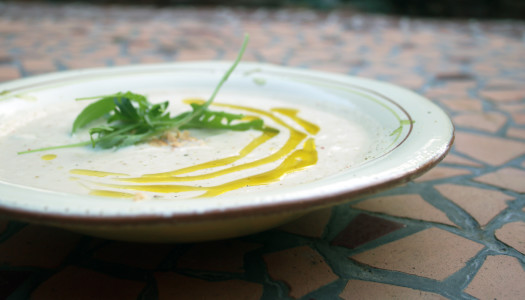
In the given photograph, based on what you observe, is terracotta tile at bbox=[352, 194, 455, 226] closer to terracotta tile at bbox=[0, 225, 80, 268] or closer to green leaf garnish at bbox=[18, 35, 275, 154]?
green leaf garnish at bbox=[18, 35, 275, 154]

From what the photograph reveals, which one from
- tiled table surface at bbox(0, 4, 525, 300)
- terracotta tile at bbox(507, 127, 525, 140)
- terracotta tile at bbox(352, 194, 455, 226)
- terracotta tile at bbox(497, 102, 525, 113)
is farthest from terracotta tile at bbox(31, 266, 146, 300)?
terracotta tile at bbox(497, 102, 525, 113)

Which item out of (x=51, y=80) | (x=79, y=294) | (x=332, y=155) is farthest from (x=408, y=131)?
(x=51, y=80)

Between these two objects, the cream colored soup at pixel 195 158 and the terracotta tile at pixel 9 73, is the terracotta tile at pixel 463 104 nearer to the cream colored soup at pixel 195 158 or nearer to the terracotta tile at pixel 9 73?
the cream colored soup at pixel 195 158

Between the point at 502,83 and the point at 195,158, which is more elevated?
the point at 195,158

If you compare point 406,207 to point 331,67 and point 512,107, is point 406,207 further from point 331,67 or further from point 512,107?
point 331,67

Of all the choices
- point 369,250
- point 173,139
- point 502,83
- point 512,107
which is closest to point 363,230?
point 369,250

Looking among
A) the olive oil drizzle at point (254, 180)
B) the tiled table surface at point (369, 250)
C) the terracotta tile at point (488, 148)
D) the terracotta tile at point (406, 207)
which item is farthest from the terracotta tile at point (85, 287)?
the terracotta tile at point (488, 148)
